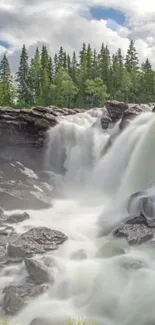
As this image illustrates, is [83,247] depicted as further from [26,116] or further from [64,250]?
[26,116]

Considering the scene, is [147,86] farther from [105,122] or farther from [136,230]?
[136,230]

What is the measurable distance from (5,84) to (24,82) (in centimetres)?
646

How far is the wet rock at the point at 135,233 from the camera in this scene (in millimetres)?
15828

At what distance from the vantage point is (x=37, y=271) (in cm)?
1390

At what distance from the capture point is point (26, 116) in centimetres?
3097

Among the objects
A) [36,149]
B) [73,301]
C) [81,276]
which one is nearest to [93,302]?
[73,301]

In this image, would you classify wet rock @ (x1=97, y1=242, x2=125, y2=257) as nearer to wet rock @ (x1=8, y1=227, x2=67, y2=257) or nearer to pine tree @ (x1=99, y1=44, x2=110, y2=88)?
wet rock @ (x1=8, y1=227, x2=67, y2=257)

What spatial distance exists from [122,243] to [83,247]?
172cm

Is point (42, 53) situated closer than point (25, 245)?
No

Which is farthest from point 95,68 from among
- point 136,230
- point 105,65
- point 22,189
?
point 136,230

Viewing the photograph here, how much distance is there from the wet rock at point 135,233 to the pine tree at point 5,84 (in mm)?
54444

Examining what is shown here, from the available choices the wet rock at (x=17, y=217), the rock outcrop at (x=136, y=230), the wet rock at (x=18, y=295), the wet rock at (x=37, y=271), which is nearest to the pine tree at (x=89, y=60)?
the wet rock at (x=17, y=217)

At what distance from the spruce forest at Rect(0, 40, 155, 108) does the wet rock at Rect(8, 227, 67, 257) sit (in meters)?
54.5

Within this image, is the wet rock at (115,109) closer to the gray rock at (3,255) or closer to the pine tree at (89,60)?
the gray rock at (3,255)
